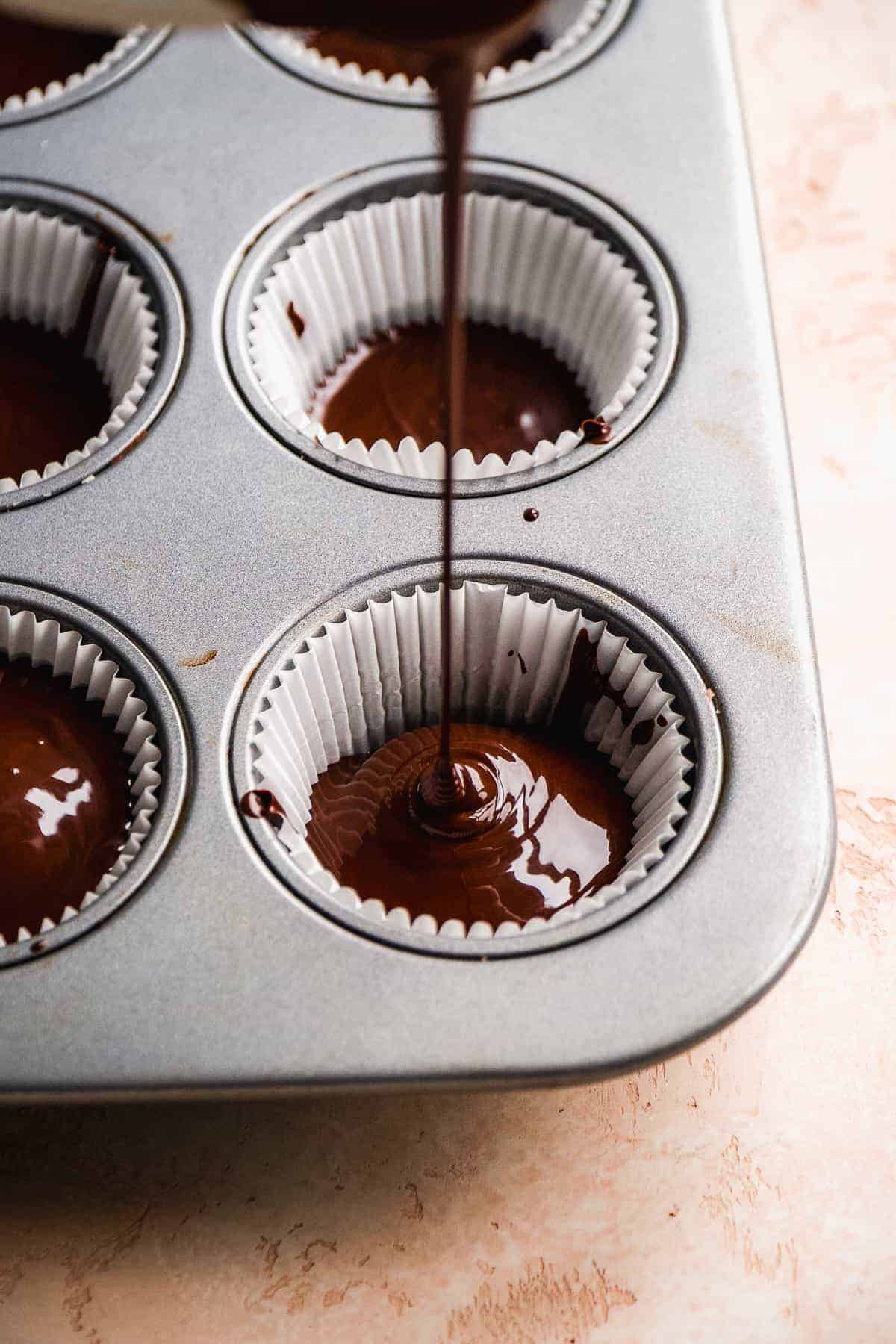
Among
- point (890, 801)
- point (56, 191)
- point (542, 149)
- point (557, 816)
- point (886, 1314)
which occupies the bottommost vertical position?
point (886, 1314)

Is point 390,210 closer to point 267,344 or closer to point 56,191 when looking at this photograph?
point 267,344

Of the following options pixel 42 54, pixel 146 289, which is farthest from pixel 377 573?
pixel 42 54

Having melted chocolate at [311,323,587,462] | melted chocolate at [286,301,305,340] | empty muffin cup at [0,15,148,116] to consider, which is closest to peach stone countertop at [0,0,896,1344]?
melted chocolate at [311,323,587,462]

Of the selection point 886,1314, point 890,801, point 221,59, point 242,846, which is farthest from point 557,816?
point 221,59

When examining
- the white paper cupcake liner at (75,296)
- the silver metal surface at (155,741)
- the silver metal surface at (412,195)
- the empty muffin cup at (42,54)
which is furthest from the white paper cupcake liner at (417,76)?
the silver metal surface at (155,741)

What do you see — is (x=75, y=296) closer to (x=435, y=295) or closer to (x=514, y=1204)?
(x=435, y=295)

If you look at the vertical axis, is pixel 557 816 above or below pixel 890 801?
below
